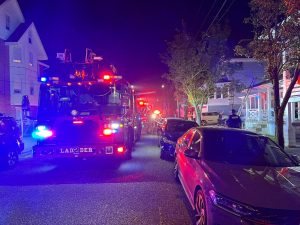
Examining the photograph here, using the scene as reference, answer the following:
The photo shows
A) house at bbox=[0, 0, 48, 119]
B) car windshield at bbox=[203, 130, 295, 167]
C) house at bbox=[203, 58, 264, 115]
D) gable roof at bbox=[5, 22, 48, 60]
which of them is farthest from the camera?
gable roof at bbox=[5, 22, 48, 60]

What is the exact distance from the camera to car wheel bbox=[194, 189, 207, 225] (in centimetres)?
505

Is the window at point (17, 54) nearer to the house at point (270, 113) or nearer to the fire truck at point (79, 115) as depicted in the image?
the house at point (270, 113)

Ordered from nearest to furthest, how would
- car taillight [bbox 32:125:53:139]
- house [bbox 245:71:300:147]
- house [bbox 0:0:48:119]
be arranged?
car taillight [bbox 32:125:53:139] < house [bbox 245:71:300:147] < house [bbox 0:0:48:119]

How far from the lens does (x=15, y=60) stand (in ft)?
99.0

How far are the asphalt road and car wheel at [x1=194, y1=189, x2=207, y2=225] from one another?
582 millimetres

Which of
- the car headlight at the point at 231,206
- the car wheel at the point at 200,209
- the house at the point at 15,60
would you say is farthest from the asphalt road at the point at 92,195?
the house at the point at 15,60

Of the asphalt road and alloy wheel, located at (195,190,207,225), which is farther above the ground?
alloy wheel, located at (195,190,207,225)

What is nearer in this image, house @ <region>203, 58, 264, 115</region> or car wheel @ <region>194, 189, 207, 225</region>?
car wheel @ <region>194, 189, 207, 225</region>

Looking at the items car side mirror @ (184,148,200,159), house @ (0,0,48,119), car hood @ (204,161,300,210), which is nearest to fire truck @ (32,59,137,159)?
car side mirror @ (184,148,200,159)

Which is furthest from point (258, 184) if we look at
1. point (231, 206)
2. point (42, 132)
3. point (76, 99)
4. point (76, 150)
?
point (42, 132)

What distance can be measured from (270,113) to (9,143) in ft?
54.4

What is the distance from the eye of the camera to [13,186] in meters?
8.68

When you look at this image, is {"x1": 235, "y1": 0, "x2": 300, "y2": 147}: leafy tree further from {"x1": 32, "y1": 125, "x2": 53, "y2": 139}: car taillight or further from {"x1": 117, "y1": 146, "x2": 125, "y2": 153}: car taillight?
{"x1": 32, "y1": 125, "x2": 53, "y2": 139}: car taillight

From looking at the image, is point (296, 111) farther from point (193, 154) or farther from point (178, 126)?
point (193, 154)
